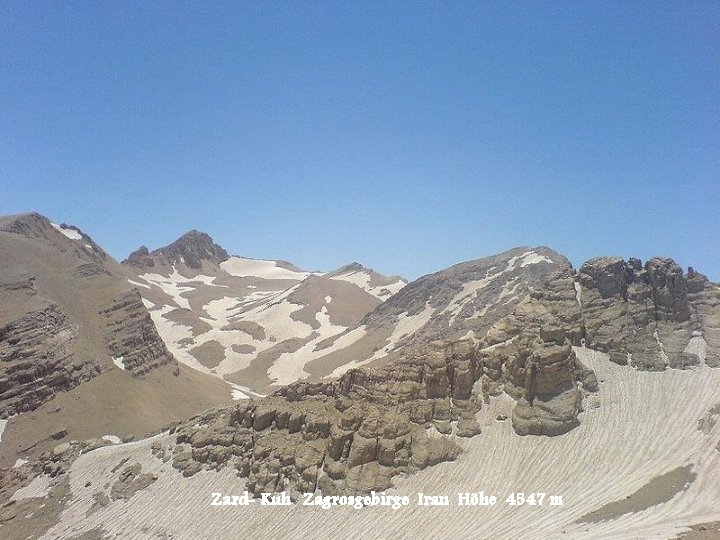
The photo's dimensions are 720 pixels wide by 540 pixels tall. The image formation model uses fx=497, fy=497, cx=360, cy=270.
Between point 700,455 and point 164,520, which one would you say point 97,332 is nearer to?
point 164,520

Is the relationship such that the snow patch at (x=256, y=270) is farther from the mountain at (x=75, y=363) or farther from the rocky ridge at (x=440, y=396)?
the rocky ridge at (x=440, y=396)

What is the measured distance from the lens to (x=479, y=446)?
2831cm

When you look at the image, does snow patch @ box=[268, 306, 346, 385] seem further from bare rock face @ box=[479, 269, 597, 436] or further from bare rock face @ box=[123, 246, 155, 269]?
bare rock face @ box=[123, 246, 155, 269]

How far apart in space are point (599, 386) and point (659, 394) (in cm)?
330

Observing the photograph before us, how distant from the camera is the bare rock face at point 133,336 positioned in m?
57.7

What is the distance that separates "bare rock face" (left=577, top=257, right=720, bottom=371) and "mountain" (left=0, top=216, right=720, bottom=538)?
0.12 meters

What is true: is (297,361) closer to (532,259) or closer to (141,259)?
(532,259)

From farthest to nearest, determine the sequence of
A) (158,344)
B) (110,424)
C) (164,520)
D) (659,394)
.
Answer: (158,344) < (110,424) < (659,394) < (164,520)

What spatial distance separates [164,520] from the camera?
27922 mm

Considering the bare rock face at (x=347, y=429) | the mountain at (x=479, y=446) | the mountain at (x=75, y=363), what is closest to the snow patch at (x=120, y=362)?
the mountain at (x=75, y=363)

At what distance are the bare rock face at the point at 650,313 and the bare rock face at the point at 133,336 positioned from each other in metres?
47.8

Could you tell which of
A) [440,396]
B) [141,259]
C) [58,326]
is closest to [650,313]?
[440,396]

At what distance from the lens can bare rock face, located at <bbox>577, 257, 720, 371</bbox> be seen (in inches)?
1299

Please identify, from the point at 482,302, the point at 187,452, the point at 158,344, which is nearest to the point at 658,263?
the point at 482,302
